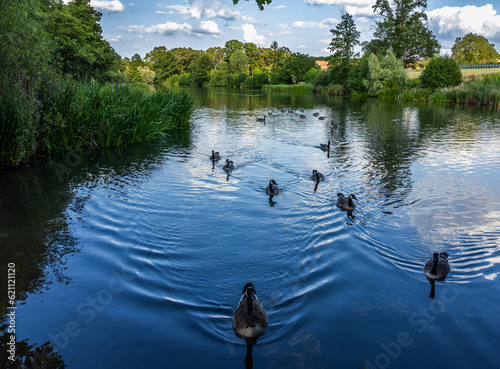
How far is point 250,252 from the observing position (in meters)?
7.00

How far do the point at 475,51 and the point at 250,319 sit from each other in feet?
355

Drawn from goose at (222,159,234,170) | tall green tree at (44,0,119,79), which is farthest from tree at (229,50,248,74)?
goose at (222,159,234,170)

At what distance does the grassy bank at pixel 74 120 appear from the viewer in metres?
10.8

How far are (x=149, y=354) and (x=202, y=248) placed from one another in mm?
2898

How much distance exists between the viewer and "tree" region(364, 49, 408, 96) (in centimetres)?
5344

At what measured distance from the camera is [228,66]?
115750mm

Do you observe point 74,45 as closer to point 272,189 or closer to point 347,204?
point 272,189

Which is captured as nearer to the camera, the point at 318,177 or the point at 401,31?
the point at 318,177

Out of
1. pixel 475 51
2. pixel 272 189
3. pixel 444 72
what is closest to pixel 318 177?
pixel 272 189

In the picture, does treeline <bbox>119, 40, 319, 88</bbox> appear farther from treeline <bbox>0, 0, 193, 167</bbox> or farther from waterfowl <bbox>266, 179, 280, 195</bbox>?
waterfowl <bbox>266, 179, 280, 195</bbox>

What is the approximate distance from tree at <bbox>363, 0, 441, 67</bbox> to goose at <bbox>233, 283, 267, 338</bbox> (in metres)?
73.1

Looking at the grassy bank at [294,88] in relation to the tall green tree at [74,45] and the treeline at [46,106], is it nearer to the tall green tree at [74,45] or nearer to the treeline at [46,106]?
the tall green tree at [74,45]

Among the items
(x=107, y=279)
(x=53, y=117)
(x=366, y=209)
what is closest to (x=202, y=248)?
(x=107, y=279)

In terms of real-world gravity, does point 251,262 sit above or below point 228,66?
below
